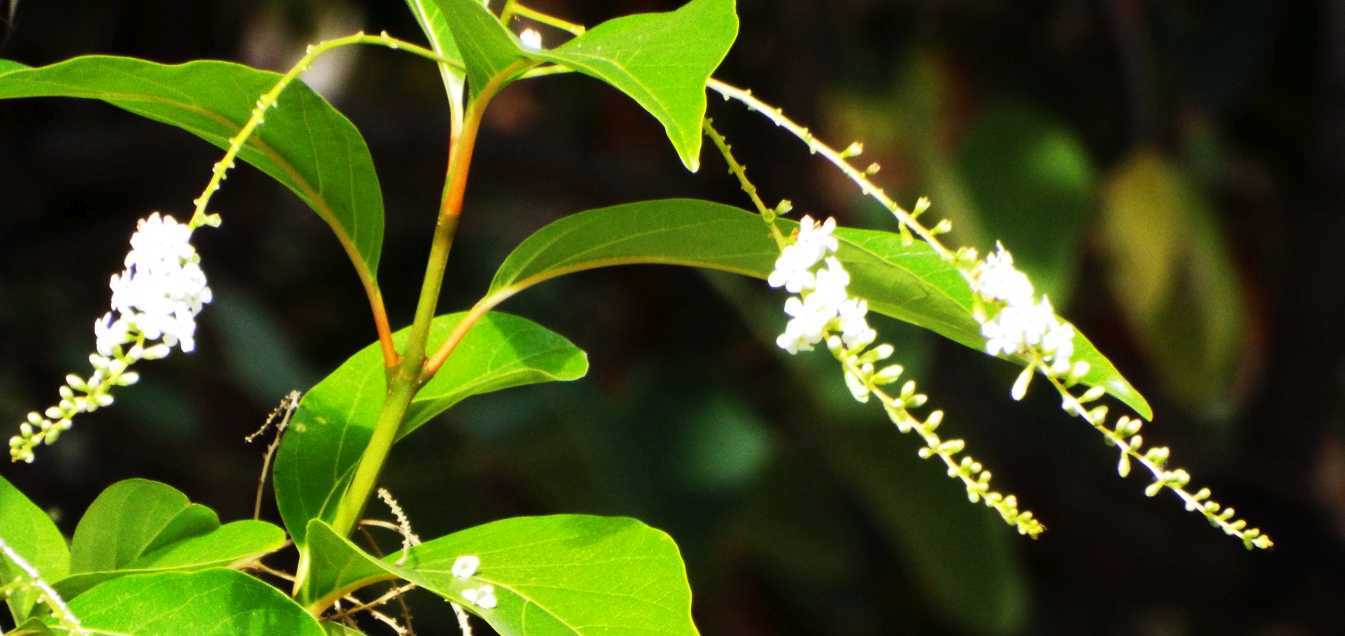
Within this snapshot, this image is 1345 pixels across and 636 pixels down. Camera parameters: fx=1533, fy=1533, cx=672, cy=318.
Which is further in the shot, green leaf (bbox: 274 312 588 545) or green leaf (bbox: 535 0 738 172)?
green leaf (bbox: 274 312 588 545)

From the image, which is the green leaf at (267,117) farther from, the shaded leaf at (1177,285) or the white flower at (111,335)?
the shaded leaf at (1177,285)

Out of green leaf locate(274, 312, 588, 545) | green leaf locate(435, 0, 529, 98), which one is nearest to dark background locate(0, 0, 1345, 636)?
green leaf locate(274, 312, 588, 545)

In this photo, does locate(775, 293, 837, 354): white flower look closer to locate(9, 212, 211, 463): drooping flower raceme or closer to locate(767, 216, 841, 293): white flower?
locate(767, 216, 841, 293): white flower

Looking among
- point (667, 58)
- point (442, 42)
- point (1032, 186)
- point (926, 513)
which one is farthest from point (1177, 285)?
point (667, 58)

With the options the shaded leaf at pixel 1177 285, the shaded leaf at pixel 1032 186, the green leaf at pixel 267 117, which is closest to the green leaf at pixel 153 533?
the green leaf at pixel 267 117

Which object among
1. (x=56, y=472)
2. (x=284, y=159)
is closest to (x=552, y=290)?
(x=56, y=472)
